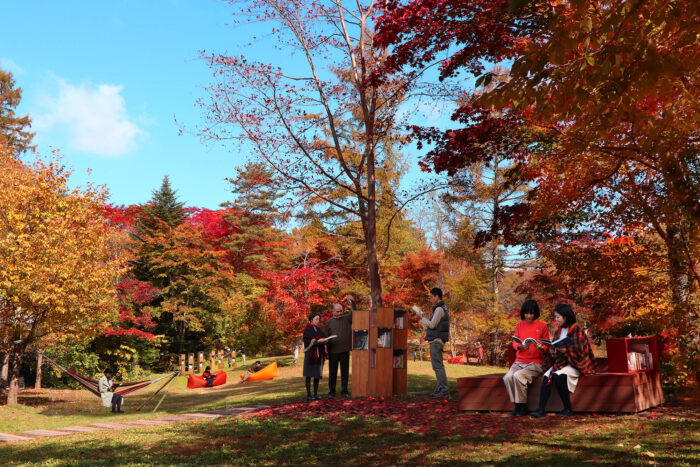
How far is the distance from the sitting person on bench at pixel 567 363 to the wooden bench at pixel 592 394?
5.3 inches

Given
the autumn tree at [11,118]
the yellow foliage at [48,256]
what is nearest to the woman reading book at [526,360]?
the yellow foliage at [48,256]

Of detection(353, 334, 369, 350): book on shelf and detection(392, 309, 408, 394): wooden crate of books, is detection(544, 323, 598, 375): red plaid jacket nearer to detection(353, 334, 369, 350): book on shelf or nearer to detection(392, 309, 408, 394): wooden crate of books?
detection(392, 309, 408, 394): wooden crate of books

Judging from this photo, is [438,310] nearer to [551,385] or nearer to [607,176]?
[551,385]

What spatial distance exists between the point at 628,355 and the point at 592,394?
92 cm

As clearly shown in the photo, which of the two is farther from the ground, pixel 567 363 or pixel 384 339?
pixel 384 339

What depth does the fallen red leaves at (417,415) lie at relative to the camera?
608 centimetres

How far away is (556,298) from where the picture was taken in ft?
58.1

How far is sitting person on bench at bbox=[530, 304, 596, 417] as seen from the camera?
6.41 metres

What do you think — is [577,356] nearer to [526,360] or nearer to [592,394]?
[592,394]

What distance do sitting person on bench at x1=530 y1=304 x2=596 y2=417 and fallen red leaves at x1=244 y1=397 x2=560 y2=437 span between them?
326 mm

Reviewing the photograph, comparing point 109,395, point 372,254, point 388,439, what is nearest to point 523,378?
point 388,439

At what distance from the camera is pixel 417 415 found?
711cm

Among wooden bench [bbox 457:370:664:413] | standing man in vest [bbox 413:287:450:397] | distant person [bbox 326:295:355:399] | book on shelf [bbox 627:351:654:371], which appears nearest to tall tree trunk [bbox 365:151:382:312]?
distant person [bbox 326:295:355:399]

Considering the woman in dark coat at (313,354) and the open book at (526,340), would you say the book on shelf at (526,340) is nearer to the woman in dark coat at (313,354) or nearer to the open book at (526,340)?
the open book at (526,340)
